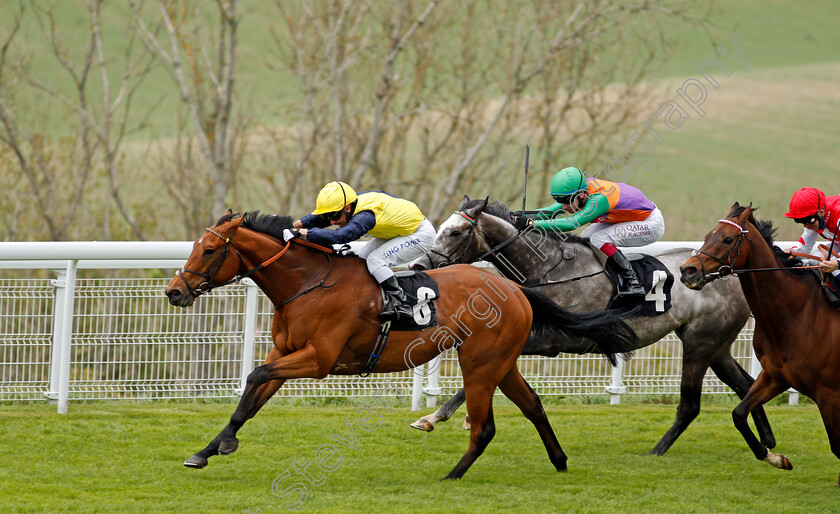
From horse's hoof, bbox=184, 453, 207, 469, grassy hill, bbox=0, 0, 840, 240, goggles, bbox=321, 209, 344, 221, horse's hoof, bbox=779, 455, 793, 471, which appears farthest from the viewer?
grassy hill, bbox=0, 0, 840, 240

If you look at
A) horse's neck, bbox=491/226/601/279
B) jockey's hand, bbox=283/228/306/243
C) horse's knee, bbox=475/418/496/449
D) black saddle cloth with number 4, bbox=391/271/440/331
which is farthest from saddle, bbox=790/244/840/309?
jockey's hand, bbox=283/228/306/243

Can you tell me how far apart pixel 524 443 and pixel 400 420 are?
2.99 feet

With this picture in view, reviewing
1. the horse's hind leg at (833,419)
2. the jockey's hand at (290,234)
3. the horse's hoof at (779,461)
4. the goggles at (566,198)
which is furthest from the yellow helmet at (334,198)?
the horse's hoof at (779,461)

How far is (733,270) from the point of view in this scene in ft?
15.2

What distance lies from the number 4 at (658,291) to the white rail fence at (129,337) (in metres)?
0.94

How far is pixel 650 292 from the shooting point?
18.3ft

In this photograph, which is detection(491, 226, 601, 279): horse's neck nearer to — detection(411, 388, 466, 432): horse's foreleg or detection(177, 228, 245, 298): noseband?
detection(411, 388, 466, 432): horse's foreleg

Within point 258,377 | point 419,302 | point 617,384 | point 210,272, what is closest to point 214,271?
point 210,272

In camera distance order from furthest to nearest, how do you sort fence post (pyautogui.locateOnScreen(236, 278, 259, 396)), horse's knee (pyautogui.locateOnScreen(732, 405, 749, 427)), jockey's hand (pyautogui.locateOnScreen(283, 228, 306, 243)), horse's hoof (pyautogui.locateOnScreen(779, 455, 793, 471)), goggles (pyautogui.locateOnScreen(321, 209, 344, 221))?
1. fence post (pyautogui.locateOnScreen(236, 278, 259, 396))
2. horse's hoof (pyautogui.locateOnScreen(779, 455, 793, 471))
3. horse's knee (pyautogui.locateOnScreen(732, 405, 749, 427))
4. goggles (pyautogui.locateOnScreen(321, 209, 344, 221))
5. jockey's hand (pyautogui.locateOnScreen(283, 228, 306, 243))

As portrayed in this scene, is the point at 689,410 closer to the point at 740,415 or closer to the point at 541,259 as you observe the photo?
the point at 740,415

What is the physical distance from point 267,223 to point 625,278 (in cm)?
229

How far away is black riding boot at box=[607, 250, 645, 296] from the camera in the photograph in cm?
551

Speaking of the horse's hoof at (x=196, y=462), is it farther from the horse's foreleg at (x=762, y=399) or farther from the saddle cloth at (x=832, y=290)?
the saddle cloth at (x=832, y=290)

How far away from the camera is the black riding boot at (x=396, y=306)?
4582mm
